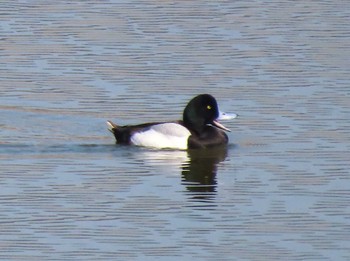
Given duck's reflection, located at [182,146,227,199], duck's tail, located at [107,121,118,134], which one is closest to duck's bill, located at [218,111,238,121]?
duck's reflection, located at [182,146,227,199]

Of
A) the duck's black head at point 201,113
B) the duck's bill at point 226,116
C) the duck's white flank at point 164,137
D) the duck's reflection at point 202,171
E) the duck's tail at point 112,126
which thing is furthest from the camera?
the duck's black head at point 201,113

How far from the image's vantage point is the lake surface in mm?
14016

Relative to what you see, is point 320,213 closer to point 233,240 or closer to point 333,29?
point 233,240

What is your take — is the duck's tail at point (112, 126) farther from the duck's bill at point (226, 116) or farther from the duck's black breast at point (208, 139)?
the duck's bill at point (226, 116)

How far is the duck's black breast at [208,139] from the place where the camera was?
62.0ft

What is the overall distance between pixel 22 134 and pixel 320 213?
5.07 m

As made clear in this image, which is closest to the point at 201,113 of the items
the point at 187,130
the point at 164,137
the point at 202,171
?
the point at 187,130

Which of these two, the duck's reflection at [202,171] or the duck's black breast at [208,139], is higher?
the duck's black breast at [208,139]

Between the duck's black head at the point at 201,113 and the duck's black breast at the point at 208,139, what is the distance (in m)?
0.11

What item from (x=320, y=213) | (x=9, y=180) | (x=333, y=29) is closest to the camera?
(x=320, y=213)

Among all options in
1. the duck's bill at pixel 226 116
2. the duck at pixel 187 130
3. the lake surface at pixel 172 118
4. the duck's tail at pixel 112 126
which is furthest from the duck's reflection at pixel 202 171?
the duck's tail at pixel 112 126

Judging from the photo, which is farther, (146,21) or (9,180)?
(146,21)

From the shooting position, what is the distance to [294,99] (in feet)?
64.8

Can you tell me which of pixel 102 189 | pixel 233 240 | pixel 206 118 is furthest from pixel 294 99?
pixel 233 240
